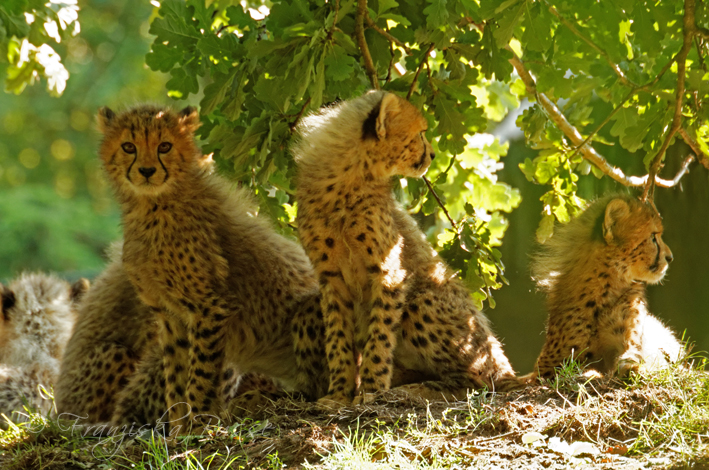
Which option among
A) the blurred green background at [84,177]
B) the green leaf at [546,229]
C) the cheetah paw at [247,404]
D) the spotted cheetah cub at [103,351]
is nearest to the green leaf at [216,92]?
the spotted cheetah cub at [103,351]

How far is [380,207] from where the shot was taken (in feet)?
11.5

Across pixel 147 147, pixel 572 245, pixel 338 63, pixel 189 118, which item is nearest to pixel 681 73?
pixel 572 245

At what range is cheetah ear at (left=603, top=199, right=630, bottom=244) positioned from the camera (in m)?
3.82

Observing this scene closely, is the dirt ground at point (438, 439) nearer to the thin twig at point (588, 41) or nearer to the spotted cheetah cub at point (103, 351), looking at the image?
the spotted cheetah cub at point (103, 351)

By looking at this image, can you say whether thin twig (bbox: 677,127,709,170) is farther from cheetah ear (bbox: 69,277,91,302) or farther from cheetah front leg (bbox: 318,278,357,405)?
cheetah ear (bbox: 69,277,91,302)

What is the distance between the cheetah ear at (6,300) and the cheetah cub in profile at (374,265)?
7.48ft

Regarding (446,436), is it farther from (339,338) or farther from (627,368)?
(627,368)

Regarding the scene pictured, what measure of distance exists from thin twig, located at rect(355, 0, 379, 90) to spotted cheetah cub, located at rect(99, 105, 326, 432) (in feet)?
2.96

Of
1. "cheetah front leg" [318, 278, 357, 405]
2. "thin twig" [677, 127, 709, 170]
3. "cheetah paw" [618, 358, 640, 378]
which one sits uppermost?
"thin twig" [677, 127, 709, 170]

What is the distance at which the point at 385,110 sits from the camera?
132 inches

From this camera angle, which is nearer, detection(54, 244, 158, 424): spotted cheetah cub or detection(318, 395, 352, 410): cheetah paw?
detection(318, 395, 352, 410): cheetah paw

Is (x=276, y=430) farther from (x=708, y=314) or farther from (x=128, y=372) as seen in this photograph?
(x=708, y=314)

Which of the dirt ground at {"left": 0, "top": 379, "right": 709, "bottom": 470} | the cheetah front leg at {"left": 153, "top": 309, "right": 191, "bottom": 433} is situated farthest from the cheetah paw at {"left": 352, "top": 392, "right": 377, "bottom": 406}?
the cheetah front leg at {"left": 153, "top": 309, "right": 191, "bottom": 433}

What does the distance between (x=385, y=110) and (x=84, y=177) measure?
40.4ft
